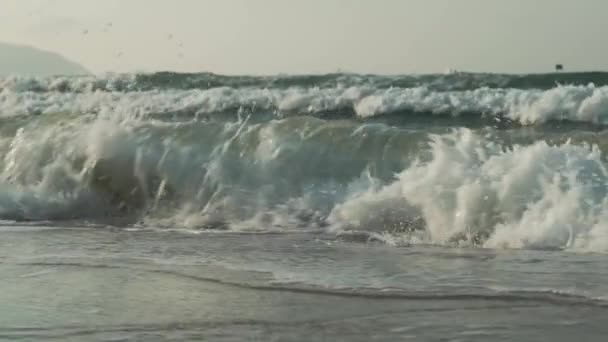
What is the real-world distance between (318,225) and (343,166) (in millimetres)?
1297

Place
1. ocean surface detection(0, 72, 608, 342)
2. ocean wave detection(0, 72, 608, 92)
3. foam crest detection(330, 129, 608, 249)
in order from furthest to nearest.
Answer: ocean wave detection(0, 72, 608, 92)
foam crest detection(330, 129, 608, 249)
ocean surface detection(0, 72, 608, 342)

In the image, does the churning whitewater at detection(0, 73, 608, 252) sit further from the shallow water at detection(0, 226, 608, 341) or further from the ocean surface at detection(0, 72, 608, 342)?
the shallow water at detection(0, 226, 608, 341)

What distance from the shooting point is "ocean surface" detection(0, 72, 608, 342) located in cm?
369

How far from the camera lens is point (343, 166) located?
335 inches

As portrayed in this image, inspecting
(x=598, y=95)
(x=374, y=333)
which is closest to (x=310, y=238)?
(x=374, y=333)

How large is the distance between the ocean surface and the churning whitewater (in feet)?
0.07

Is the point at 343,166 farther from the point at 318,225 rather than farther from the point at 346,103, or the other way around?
the point at 346,103

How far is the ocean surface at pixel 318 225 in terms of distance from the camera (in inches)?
145

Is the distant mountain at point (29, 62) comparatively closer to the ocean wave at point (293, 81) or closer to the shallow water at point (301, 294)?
the ocean wave at point (293, 81)

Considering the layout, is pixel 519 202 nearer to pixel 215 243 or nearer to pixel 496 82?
pixel 215 243

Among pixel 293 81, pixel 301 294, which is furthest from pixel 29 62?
pixel 301 294

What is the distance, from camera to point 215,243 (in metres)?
6.21

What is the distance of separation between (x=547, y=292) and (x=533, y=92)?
886 cm

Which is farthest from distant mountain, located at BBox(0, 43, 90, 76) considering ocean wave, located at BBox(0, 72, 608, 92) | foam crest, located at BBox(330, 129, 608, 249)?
foam crest, located at BBox(330, 129, 608, 249)
